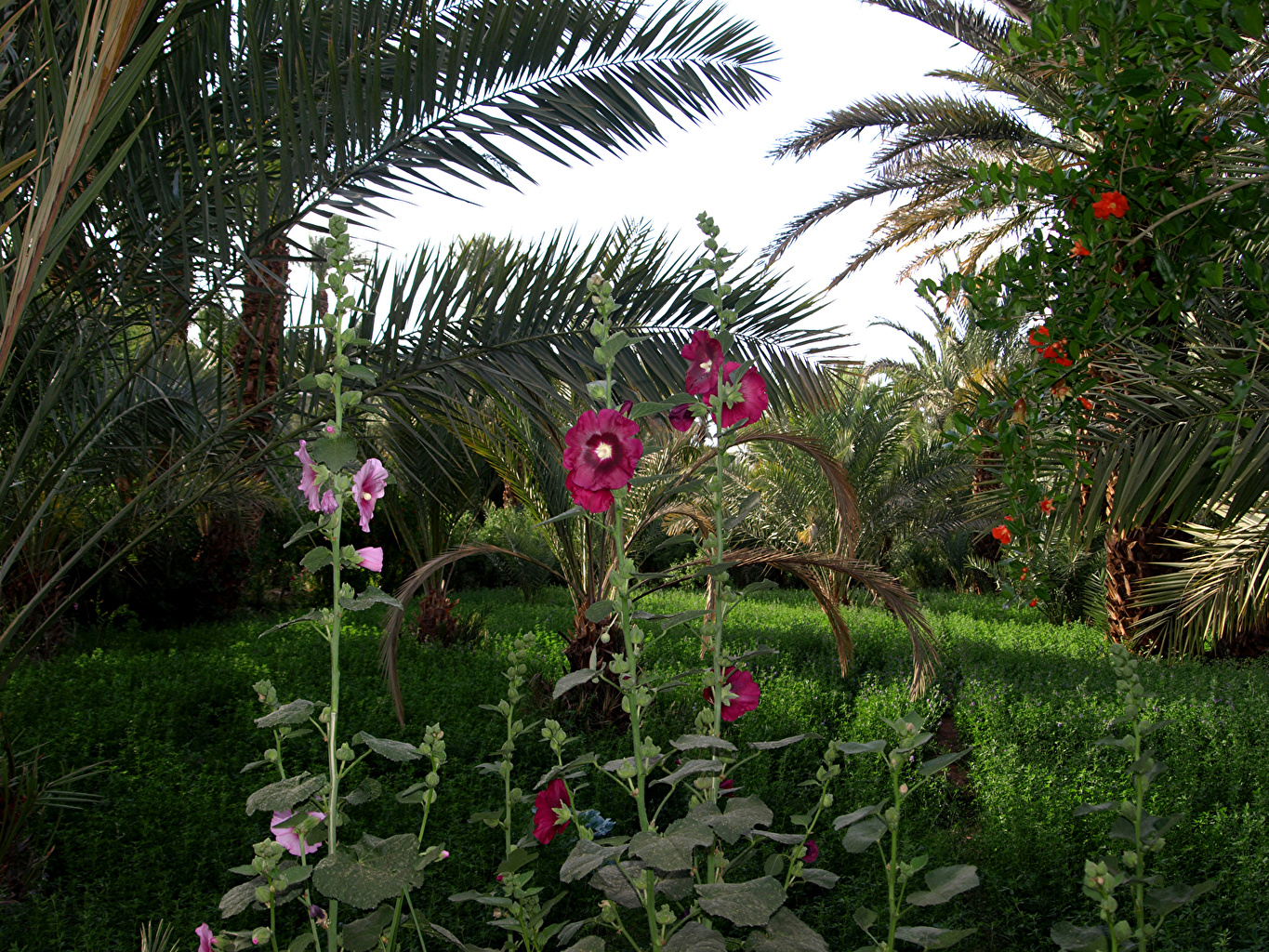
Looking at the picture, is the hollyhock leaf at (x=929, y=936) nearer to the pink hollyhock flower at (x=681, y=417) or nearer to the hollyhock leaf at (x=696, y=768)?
the hollyhock leaf at (x=696, y=768)

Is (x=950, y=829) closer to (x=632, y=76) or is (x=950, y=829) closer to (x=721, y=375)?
(x=721, y=375)

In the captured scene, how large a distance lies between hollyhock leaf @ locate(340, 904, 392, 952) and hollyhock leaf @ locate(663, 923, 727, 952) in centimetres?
53

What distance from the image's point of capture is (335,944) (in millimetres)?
1385

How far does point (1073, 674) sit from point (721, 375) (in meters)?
6.12

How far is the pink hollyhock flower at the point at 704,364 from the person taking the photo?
5.37ft

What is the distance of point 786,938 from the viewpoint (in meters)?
1.40

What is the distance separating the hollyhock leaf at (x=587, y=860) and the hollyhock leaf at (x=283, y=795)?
410 mm

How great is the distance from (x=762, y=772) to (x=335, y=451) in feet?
11.4

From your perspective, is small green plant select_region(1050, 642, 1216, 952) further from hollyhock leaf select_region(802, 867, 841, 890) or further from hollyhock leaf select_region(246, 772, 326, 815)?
hollyhock leaf select_region(246, 772, 326, 815)

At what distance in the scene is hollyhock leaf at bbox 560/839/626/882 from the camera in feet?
4.30

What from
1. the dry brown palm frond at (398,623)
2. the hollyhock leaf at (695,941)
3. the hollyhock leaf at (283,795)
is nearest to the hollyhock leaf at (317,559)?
the hollyhock leaf at (283,795)

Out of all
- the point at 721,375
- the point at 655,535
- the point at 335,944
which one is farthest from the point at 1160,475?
the point at 655,535

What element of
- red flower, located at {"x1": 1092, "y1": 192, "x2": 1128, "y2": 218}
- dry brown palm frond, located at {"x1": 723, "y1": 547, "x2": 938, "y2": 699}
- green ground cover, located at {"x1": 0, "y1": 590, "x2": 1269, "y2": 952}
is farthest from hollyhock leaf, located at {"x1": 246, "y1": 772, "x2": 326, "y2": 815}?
dry brown palm frond, located at {"x1": 723, "y1": 547, "x2": 938, "y2": 699}

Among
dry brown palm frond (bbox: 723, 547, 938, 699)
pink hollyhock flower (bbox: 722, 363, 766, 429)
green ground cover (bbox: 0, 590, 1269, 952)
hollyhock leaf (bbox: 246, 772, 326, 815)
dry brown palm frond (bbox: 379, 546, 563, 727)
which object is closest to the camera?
hollyhock leaf (bbox: 246, 772, 326, 815)
